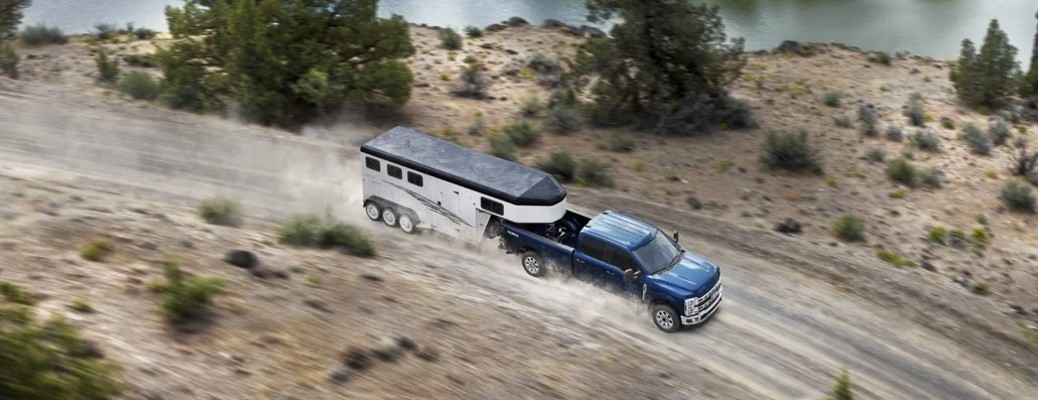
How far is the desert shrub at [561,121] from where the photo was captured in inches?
1187

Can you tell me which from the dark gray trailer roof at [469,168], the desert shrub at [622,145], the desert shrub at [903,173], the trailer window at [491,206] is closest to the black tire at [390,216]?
the dark gray trailer roof at [469,168]

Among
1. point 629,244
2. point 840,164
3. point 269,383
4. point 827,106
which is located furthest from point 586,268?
point 827,106

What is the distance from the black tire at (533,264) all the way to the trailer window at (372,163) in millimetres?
4065

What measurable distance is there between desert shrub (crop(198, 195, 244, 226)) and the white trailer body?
3.14 meters

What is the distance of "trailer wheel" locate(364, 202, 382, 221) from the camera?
19547mm

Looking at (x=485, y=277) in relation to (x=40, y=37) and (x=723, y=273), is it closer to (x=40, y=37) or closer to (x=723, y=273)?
(x=723, y=273)

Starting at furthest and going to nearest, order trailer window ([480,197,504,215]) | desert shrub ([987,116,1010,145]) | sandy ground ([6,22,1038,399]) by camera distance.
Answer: desert shrub ([987,116,1010,145]) → trailer window ([480,197,504,215]) → sandy ground ([6,22,1038,399])

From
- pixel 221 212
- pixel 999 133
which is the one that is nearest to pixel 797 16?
pixel 999 133

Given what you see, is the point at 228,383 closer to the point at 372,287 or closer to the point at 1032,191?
the point at 372,287

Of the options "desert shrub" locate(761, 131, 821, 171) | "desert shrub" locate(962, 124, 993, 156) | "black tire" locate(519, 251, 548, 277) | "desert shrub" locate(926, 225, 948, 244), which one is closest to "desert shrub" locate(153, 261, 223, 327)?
"black tire" locate(519, 251, 548, 277)

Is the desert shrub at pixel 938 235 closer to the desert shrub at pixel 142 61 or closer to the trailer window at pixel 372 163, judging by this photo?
the trailer window at pixel 372 163

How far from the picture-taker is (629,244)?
1669 cm

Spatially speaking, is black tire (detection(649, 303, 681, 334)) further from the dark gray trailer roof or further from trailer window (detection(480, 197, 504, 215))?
trailer window (detection(480, 197, 504, 215))

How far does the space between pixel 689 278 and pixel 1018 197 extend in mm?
16358
